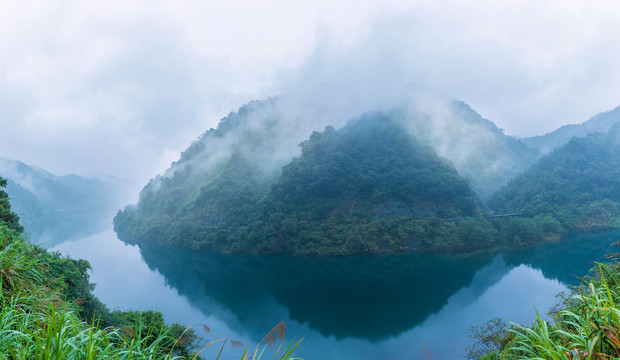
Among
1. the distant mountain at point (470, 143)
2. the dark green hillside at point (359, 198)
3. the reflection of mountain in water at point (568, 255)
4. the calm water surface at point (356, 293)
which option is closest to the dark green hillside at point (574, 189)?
the reflection of mountain in water at point (568, 255)

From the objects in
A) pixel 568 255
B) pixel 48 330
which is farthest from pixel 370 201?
pixel 48 330

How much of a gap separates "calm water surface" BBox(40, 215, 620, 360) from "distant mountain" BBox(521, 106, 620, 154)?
53.9 metres

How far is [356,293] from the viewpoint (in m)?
20.7

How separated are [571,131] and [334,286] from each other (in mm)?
89750

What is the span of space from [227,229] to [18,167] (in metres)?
124

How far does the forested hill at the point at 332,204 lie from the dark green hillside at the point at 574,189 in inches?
314

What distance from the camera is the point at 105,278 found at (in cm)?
2630

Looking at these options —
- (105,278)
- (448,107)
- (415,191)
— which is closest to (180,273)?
(105,278)

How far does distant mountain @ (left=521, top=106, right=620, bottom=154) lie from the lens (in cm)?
6988

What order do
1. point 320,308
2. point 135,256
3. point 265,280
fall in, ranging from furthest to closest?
point 135,256, point 265,280, point 320,308

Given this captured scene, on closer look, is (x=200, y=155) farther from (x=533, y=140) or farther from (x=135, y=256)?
(x=533, y=140)

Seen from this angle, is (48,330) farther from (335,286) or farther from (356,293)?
(335,286)

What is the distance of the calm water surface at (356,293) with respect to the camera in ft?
50.1

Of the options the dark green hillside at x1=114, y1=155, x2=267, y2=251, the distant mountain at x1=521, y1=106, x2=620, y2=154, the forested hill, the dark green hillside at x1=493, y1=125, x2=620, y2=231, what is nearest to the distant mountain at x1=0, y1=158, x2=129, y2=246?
the dark green hillside at x1=114, y1=155, x2=267, y2=251
